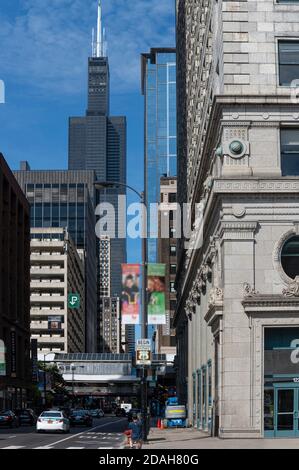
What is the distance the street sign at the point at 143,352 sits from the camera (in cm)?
3534

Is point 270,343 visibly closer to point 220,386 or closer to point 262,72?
point 220,386

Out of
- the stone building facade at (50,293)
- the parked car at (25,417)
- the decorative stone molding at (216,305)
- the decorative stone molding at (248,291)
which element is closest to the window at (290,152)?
the decorative stone molding at (248,291)

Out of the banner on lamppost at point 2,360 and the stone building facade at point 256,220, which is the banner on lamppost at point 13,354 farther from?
the stone building facade at point 256,220

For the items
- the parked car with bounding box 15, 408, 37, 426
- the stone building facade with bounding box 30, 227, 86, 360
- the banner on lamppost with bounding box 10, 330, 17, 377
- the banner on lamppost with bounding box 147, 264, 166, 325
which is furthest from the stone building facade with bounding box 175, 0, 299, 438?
the stone building facade with bounding box 30, 227, 86, 360

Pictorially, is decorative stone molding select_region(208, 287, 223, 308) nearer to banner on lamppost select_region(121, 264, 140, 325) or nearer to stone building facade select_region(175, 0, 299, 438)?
stone building facade select_region(175, 0, 299, 438)

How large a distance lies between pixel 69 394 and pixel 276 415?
126 meters

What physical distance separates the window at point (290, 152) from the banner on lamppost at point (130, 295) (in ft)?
29.5

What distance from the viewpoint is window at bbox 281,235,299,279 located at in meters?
37.0

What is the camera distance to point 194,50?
6619 centimetres

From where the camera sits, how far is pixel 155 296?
35656 millimetres

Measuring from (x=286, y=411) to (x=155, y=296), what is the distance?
24.7 feet

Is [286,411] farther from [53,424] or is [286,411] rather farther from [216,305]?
[53,424]

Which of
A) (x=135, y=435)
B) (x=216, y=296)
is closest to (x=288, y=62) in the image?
(x=216, y=296)
